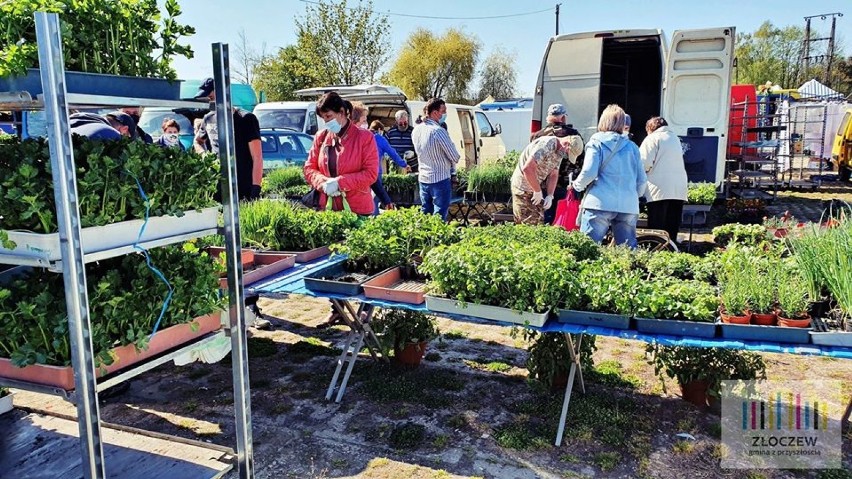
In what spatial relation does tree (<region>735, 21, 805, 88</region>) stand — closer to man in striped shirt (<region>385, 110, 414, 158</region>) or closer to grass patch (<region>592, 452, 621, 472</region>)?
man in striped shirt (<region>385, 110, 414, 158</region>)

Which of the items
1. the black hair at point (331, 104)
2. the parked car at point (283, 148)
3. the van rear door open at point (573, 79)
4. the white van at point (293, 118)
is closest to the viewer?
the black hair at point (331, 104)

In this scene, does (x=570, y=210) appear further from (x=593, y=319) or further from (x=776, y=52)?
(x=776, y=52)

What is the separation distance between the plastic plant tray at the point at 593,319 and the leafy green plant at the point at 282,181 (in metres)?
4.84

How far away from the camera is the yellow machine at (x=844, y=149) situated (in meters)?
14.8

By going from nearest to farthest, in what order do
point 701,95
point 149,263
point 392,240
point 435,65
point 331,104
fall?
point 149,263 < point 392,240 < point 331,104 < point 701,95 < point 435,65

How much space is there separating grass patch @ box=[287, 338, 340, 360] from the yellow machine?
15.2 meters

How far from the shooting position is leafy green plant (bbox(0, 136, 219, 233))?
6.04ft

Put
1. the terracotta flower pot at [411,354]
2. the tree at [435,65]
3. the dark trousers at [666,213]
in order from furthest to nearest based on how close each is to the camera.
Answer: the tree at [435,65], the dark trousers at [666,213], the terracotta flower pot at [411,354]

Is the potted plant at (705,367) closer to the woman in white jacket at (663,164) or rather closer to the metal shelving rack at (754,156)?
the woman in white jacket at (663,164)

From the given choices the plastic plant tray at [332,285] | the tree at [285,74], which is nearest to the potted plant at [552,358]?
the plastic plant tray at [332,285]

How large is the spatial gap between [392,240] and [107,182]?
6.36ft

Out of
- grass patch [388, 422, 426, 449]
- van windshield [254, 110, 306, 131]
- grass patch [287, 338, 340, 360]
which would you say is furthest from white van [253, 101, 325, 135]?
grass patch [388, 422, 426, 449]

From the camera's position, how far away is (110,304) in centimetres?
202

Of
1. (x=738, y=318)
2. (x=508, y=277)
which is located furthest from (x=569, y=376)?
(x=738, y=318)
